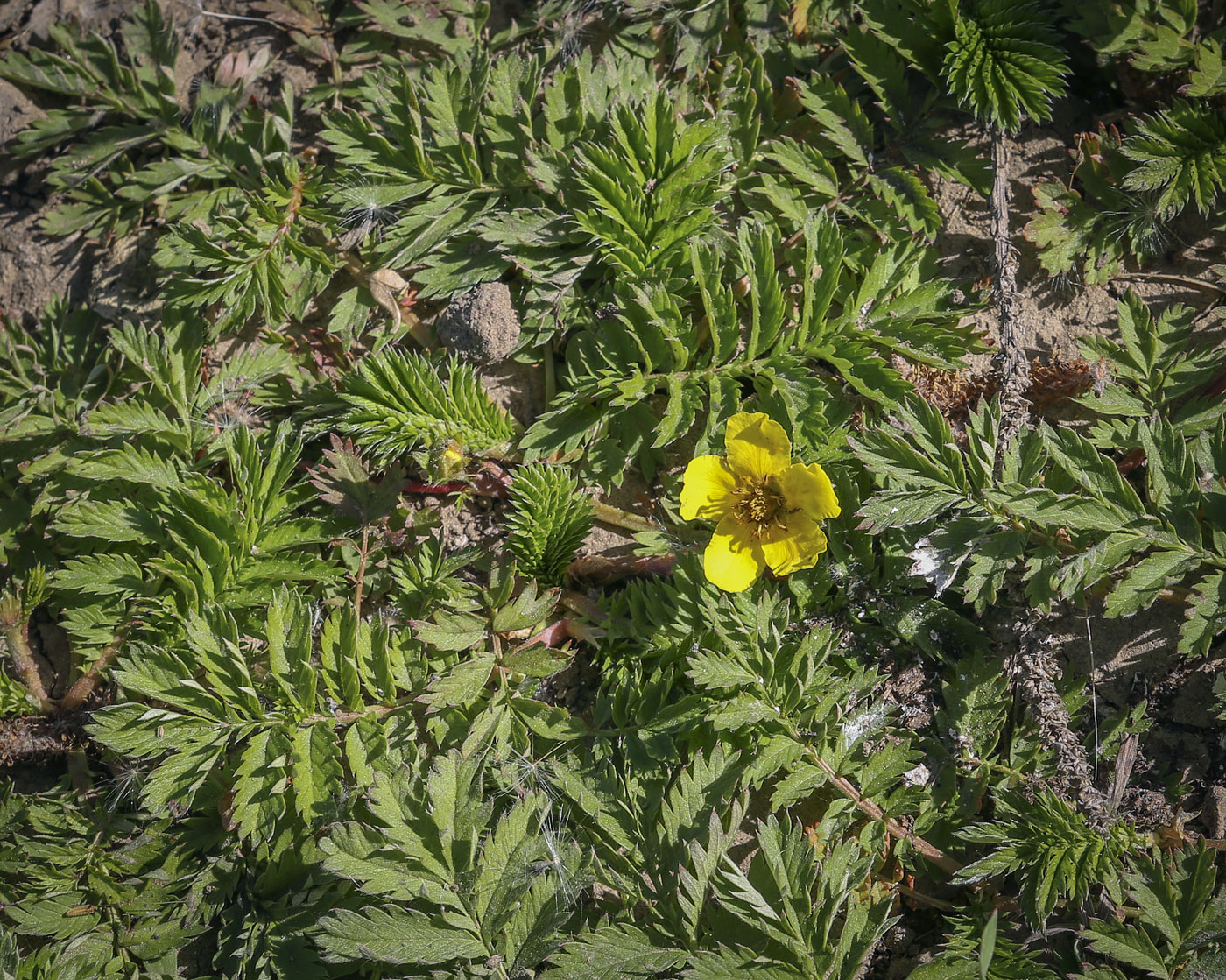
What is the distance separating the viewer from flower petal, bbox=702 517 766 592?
2.72m

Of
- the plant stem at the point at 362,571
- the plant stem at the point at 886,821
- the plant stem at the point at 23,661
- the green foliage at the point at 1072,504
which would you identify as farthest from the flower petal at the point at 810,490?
the plant stem at the point at 23,661

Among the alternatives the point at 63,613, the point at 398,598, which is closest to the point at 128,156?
the point at 63,613

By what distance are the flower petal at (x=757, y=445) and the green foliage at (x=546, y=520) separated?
22.9 inches

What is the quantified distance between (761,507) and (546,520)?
29.2 inches

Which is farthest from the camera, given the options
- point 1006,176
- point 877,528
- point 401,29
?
point 401,29

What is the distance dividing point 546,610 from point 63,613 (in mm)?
1871

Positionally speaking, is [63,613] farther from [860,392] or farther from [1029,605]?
[1029,605]

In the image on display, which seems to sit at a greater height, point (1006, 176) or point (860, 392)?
point (1006, 176)

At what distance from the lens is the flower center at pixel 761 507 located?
2770mm

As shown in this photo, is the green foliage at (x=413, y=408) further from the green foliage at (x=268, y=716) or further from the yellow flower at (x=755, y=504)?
the yellow flower at (x=755, y=504)

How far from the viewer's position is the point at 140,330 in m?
3.40

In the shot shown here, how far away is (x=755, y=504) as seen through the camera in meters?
2.79

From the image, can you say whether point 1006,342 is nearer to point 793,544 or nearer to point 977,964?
point 793,544

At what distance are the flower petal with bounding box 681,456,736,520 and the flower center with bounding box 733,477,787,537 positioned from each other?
0.05m
